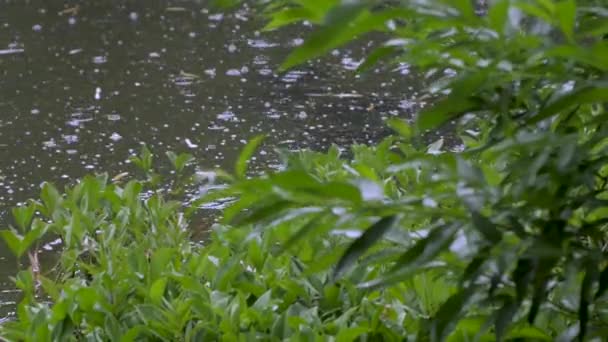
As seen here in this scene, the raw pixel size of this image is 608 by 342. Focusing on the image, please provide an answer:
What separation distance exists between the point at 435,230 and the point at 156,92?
450 cm

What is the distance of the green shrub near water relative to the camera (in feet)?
3.05

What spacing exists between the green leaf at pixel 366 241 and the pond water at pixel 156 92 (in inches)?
107

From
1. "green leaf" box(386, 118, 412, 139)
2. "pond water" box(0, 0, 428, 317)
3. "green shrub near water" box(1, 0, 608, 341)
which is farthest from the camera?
"pond water" box(0, 0, 428, 317)

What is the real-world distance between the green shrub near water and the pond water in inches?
79.6

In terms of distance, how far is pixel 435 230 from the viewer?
993 millimetres

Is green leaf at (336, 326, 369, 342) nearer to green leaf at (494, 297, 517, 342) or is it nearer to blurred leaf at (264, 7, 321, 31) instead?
green leaf at (494, 297, 517, 342)

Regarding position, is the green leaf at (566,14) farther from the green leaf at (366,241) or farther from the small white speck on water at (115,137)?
the small white speck on water at (115,137)

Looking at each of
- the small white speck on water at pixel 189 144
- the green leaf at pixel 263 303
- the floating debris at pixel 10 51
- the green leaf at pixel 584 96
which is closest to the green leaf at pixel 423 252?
the green leaf at pixel 584 96

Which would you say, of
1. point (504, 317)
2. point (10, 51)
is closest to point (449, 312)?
point (504, 317)

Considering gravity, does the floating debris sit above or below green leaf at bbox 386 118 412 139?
below

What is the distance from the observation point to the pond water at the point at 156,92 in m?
4.63

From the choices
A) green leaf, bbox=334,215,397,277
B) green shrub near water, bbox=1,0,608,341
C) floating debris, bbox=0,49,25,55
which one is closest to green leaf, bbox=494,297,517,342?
green shrub near water, bbox=1,0,608,341

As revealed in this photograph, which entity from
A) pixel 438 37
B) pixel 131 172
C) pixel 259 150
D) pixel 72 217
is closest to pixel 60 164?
pixel 131 172

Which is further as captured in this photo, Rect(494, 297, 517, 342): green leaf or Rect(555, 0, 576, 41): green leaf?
Rect(494, 297, 517, 342): green leaf
